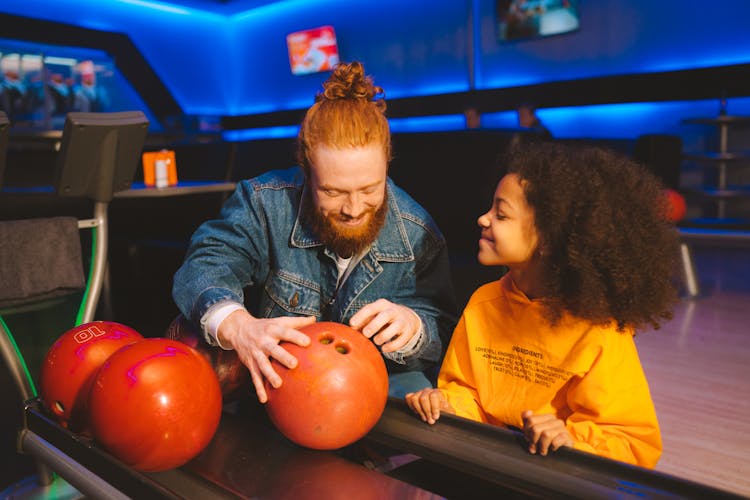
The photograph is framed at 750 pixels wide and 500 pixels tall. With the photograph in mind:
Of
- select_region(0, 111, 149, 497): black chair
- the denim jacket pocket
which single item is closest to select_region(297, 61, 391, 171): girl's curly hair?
the denim jacket pocket

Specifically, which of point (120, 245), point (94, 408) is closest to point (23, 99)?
point (120, 245)

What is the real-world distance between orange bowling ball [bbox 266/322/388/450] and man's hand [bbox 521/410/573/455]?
27cm

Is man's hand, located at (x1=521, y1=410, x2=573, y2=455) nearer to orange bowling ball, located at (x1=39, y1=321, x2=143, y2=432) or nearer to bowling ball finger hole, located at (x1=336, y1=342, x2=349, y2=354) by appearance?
bowling ball finger hole, located at (x1=336, y1=342, x2=349, y2=354)

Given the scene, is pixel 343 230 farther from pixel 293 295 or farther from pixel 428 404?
pixel 428 404

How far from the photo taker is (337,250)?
64.7 inches

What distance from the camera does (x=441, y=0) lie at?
8133mm

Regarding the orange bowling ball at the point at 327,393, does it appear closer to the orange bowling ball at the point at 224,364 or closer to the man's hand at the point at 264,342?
the man's hand at the point at 264,342

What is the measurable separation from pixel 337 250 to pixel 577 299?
2.09ft

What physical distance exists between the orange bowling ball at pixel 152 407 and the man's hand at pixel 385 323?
0.33 metres

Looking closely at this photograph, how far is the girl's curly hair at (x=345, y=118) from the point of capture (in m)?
1.46

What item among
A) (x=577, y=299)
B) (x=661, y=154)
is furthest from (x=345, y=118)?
(x=661, y=154)

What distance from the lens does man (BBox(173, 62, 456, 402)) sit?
1448mm

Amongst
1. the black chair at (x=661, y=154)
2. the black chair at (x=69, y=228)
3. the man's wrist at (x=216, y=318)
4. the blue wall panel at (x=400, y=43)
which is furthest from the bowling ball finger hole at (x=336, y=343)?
the blue wall panel at (x=400, y=43)

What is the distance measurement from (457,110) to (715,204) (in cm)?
323
